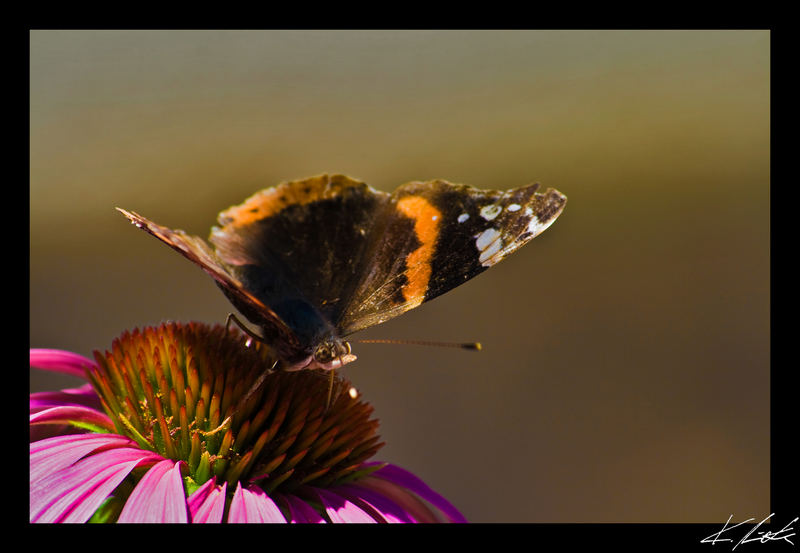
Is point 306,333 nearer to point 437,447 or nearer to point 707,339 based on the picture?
point 437,447

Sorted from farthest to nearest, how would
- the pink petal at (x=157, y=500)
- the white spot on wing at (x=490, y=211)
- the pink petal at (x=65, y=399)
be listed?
the white spot on wing at (x=490, y=211) → the pink petal at (x=65, y=399) → the pink petal at (x=157, y=500)

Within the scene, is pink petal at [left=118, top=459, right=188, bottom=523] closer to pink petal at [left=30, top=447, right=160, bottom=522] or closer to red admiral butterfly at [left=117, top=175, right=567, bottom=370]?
pink petal at [left=30, top=447, right=160, bottom=522]

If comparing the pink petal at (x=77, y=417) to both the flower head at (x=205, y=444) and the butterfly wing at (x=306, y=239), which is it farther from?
the butterfly wing at (x=306, y=239)

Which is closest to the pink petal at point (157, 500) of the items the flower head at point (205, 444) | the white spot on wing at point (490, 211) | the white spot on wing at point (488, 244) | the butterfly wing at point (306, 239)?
the flower head at point (205, 444)

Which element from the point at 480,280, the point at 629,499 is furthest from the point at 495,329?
the point at 629,499

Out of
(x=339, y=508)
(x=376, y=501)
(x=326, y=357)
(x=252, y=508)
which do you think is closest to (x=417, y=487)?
(x=376, y=501)

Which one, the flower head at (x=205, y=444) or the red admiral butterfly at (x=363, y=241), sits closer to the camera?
the flower head at (x=205, y=444)
